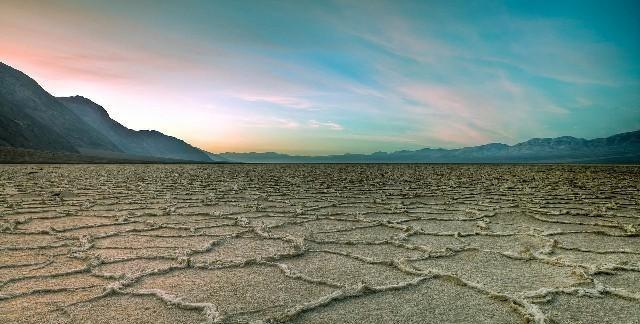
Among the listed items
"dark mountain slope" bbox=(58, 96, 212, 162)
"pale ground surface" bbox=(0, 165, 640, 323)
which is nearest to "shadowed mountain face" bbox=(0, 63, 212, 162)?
"dark mountain slope" bbox=(58, 96, 212, 162)

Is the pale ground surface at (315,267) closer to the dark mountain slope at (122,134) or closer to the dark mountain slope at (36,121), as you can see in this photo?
the dark mountain slope at (36,121)

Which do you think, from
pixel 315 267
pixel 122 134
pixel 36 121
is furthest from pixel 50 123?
pixel 315 267

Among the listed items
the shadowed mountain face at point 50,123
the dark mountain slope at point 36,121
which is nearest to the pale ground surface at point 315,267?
the shadowed mountain face at point 50,123

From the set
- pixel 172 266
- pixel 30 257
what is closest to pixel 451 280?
pixel 172 266

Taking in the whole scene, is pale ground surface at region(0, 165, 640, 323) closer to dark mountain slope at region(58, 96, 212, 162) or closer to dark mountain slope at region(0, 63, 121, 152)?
dark mountain slope at region(0, 63, 121, 152)

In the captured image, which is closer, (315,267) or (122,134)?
(315,267)

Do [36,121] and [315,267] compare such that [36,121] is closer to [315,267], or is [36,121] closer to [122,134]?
[122,134]

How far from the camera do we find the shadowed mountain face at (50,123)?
45050 millimetres

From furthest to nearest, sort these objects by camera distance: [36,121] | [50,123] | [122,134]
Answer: [122,134] < [50,123] < [36,121]

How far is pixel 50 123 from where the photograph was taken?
60.3m

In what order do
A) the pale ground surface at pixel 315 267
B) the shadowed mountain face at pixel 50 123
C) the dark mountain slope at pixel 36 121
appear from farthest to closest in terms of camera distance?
the shadowed mountain face at pixel 50 123 < the dark mountain slope at pixel 36 121 < the pale ground surface at pixel 315 267

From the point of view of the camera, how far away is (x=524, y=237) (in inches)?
A: 145

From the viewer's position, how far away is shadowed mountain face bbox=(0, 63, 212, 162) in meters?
45.1

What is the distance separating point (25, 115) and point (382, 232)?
196ft
